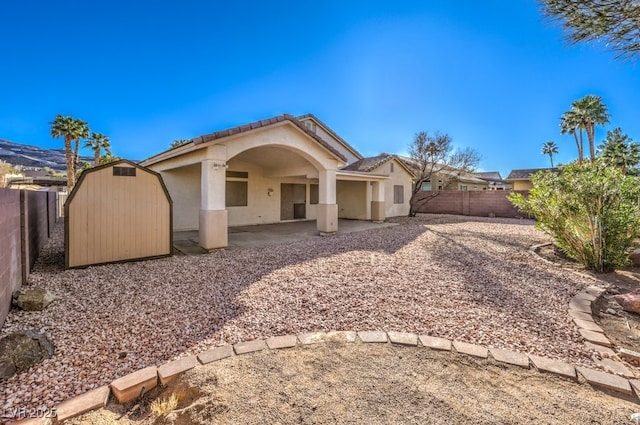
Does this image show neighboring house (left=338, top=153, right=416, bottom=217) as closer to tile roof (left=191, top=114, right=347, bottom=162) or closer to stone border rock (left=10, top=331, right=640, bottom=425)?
tile roof (left=191, top=114, right=347, bottom=162)

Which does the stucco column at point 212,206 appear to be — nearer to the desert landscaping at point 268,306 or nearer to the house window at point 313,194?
the desert landscaping at point 268,306

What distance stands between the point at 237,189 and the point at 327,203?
5.11 m

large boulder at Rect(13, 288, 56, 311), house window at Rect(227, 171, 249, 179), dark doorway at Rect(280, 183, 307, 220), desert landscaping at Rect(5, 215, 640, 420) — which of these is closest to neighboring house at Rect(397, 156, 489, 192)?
dark doorway at Rect(280, 183, 307, 220)

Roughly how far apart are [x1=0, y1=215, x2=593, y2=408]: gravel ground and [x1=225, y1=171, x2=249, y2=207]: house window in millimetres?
6378

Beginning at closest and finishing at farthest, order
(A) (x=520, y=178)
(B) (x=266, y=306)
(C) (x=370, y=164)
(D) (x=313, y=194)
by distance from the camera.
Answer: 1. (B) (x=266, y=306)
2. (D) (x=313, y=194)
3. (C) (x=370, y=164)
4. (A) (x=520, y=178)

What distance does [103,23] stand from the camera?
10508mm

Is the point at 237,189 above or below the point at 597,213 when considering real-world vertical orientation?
above

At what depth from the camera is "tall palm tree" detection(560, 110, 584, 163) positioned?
2823 centimetres

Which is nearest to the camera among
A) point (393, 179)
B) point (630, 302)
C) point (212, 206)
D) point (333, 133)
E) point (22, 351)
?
point (22, 351)

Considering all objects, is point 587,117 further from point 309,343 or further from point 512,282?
point 309,343

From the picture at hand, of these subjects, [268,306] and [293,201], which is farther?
[293,201]

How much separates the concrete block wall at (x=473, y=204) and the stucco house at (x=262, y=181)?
14.1 feet

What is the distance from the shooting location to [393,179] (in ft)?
64.7

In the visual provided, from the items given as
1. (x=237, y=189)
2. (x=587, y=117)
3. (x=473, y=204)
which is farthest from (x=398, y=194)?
(x=587, y=117)
